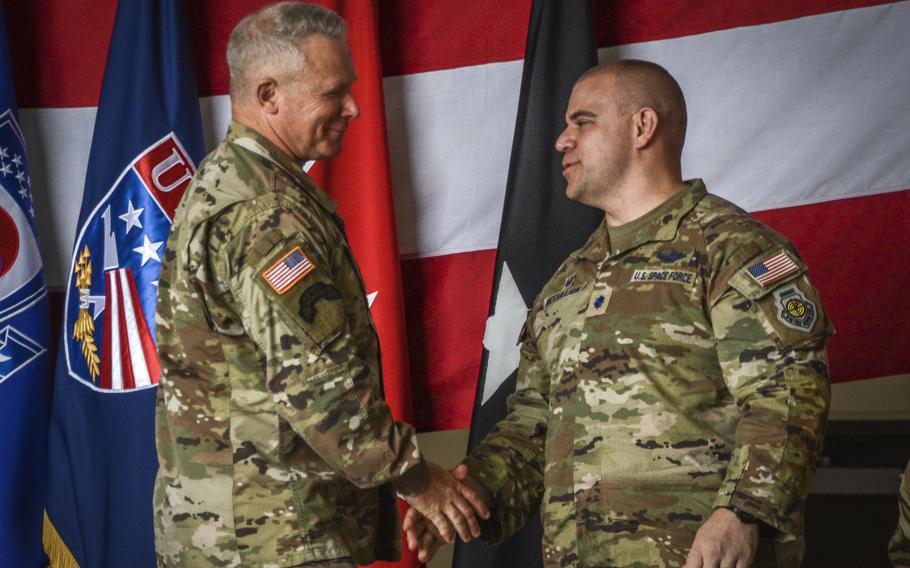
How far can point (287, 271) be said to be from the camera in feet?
Answer: 5.49

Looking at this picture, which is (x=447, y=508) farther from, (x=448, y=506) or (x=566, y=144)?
(x=566, y=144)

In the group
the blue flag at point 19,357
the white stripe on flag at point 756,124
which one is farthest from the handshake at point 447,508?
the blue flag at point 19,357

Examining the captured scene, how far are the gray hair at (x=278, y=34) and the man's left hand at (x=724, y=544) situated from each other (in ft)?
3.73

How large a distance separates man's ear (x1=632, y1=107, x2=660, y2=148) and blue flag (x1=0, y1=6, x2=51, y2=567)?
5.74 feet

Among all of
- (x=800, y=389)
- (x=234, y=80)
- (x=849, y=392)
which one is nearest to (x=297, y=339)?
(x=234, y=80)

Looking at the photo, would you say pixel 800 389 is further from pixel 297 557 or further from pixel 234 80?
pixel 234 80

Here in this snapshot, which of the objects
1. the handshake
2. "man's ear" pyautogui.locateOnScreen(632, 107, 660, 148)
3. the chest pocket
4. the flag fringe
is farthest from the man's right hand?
the flag fringe

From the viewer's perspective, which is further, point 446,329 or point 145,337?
point 446,329

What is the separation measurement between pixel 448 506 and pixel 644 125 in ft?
2.97

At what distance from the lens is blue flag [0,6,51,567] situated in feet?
8.92

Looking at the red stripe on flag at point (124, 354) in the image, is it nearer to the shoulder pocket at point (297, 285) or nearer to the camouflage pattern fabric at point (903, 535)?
the shoulder pocket at point (297, 285)

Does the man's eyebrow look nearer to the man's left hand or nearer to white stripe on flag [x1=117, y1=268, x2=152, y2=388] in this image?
the man's left hand

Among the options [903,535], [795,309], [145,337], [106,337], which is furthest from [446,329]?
[903,535]

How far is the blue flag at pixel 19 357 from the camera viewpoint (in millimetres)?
2719
